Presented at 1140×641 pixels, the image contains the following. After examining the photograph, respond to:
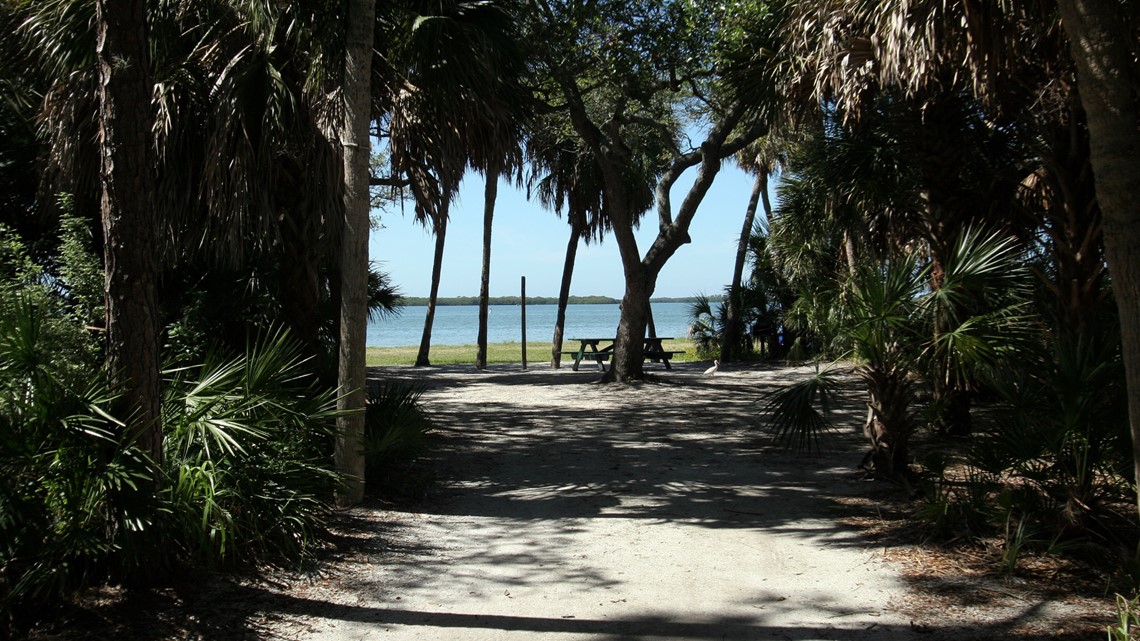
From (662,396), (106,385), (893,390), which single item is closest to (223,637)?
(106,385)

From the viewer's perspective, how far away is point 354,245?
7289 mm

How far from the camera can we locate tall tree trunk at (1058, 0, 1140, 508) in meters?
4.44

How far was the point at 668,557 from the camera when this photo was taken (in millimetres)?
6086

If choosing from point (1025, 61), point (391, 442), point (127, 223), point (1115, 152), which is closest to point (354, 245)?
point (391, 442)

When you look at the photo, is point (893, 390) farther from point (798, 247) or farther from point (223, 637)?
point (798, 247)

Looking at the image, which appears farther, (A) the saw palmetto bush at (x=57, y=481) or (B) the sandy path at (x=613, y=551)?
(B) the sandy path at (x=613, y=551)

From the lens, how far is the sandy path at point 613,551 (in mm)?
4832

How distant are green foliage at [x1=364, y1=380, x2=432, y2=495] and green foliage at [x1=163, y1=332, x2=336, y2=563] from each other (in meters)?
1.33

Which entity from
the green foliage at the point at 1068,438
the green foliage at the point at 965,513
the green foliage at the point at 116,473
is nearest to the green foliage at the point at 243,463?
the green foliage at the point at 116,473

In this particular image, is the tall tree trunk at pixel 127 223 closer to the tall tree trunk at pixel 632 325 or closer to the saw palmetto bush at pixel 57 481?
the saw palmetto bush at pixel 57 481

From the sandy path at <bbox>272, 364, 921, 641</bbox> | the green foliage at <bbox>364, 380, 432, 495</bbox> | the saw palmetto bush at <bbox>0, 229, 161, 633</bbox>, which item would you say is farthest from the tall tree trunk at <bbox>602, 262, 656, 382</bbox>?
the saw palmetto bush at <bbox>0, 229, 161, 633</bbox>

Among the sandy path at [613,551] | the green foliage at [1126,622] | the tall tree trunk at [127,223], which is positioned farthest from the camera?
the tall tree trunk at [127,223]

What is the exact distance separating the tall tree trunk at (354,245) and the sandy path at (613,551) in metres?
0.58

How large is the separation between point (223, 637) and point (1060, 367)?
5.59m
